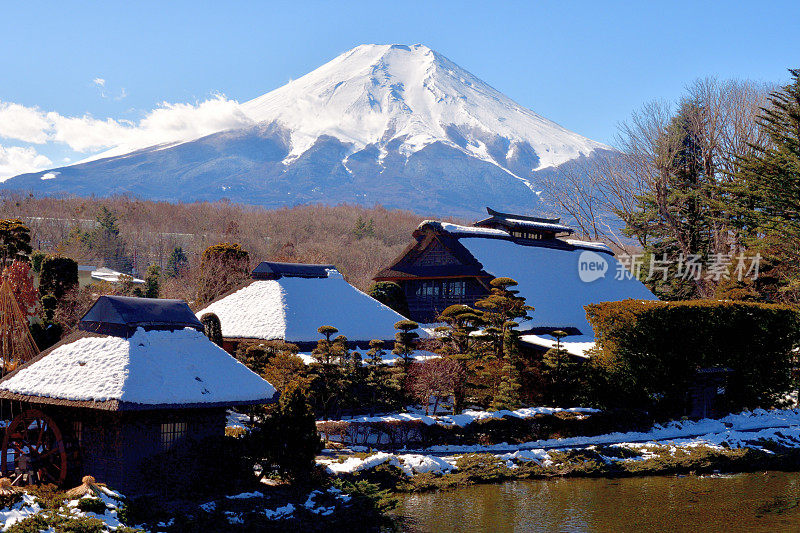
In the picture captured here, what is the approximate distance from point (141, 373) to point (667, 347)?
20.8m

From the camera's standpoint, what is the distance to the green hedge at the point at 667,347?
29.6 m

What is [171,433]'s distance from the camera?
1800 centimetres

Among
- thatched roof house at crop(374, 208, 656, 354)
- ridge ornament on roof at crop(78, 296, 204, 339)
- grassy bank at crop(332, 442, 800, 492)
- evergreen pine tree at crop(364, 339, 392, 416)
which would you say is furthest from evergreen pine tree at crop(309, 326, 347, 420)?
thatched roof house at crop(374, 208, 656, 354)

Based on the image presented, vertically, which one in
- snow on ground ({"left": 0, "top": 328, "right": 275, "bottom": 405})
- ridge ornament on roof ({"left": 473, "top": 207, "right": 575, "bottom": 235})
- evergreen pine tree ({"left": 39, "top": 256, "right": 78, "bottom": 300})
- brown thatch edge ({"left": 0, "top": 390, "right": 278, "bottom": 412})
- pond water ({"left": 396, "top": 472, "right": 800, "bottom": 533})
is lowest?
pond water ({"left": 396, "top": 472, "right": 800, "bottom": 533})

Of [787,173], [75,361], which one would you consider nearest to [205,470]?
[75,361]

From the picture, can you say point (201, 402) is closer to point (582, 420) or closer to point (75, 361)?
point (75, 361)

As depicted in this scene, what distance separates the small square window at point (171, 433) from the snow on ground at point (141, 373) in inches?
44.9

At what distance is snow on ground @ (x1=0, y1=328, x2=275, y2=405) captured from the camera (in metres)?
17.0

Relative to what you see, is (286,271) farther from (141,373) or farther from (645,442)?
(141,373)

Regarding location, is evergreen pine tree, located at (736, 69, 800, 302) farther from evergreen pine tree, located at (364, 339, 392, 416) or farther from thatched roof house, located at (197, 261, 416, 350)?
evergreen pine tree, located at (364, 339, 392, 416)

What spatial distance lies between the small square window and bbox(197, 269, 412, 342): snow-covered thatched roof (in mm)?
14078

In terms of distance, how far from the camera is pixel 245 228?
442ft

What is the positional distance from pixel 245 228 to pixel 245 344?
105035 mm

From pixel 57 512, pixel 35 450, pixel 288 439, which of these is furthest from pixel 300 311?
pixel 57 512
